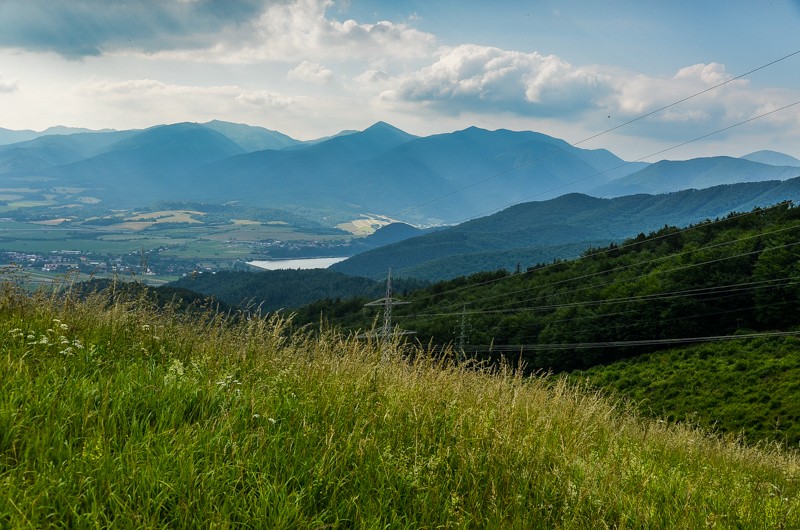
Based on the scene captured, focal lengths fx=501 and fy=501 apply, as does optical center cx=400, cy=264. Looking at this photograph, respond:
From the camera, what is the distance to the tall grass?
2420 mm

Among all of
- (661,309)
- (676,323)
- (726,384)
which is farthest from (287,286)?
(726,384)

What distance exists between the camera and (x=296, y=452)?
2.94 metres

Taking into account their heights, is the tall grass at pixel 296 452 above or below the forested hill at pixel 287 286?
above

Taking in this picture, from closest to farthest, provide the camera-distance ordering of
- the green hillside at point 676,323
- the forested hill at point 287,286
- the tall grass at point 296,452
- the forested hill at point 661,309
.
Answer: the tall grass at point 296,452 < the green hillside at point 676,323 < the forested hill at point 661,309 < the forested hill at point 287,286

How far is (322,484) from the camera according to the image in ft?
9.04

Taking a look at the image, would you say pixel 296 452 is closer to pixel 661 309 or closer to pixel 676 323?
pixel 676 323

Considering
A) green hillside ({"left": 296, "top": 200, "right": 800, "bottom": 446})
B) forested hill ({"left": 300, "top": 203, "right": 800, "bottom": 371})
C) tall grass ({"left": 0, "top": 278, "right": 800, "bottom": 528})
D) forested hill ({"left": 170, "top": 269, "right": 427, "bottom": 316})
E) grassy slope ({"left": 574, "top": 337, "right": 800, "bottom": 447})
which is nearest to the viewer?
tall grass ({"left": 0, "top": 278, "right": 800, "bottom": 528})

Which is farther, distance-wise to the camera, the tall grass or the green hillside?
the green hillside

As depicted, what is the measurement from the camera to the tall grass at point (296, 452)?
2.42 metres

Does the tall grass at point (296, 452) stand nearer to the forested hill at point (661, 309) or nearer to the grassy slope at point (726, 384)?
the grassy slope at point (726, 384)

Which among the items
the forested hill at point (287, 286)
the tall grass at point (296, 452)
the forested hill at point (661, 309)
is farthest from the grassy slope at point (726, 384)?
the forested hill at point (287, 286)

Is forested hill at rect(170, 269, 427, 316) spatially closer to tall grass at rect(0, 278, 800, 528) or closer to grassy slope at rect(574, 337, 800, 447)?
grassy slope at rect(574, 337, 800, 447)

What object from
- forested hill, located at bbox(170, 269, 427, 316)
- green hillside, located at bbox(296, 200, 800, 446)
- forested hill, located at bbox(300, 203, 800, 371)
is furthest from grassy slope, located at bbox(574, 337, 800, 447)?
forested hill, located at bbox(170, 269, 427, 316)

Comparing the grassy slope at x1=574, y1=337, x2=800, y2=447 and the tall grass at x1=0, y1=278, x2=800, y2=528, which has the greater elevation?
the tall grass at x1=0, y1=278, x2=800, y2=528
